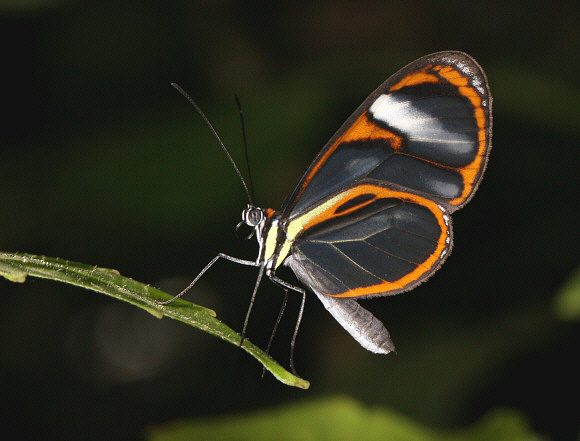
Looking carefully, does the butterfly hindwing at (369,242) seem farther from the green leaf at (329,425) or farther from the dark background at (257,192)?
the dark background at (257,192)

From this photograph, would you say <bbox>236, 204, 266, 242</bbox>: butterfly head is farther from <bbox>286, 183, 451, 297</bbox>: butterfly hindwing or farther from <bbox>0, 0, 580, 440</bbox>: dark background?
<bbox>0, 0, 580, 440</bbox>: dark background

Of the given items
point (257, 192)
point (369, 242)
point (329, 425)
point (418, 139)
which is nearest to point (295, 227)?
point (369, 242)

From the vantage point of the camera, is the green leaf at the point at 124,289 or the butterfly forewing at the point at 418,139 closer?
the green leaf at the point at 124,289

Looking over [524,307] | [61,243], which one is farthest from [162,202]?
[524,307]

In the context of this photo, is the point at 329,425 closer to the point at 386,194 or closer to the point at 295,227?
the point at 295,227

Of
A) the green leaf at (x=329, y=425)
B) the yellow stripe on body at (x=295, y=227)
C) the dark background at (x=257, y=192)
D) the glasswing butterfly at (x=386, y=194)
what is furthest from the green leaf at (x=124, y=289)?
the dark background at (x=257, y=192)

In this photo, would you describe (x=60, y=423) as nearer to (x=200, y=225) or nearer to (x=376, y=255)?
(x=200, y=225)
